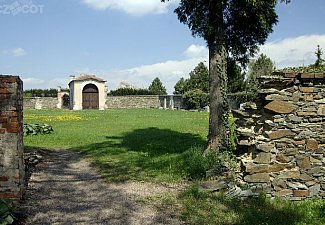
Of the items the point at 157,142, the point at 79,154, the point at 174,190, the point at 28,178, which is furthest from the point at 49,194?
the point at 157,142

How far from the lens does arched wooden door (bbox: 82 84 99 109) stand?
46.3 meters

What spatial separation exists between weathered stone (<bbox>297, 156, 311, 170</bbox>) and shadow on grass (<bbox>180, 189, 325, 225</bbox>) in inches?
26.5

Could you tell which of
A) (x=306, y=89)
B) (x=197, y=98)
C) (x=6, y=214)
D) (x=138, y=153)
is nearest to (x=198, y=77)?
(x=197, y=98)

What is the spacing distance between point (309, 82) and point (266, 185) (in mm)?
2241

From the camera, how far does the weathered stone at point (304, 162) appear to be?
710 centimetres

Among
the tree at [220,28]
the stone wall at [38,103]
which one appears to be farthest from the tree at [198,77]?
the tree at [220,28]

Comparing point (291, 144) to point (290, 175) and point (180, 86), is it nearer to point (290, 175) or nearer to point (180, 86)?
point (290, 175)

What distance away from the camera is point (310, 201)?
6.94 metres

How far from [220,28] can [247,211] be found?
5758 millimetres

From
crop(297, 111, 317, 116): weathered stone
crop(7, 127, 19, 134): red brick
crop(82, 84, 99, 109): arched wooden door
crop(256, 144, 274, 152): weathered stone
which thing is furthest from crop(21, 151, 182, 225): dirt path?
crop(82, 84, 99, 109): arched wooden door

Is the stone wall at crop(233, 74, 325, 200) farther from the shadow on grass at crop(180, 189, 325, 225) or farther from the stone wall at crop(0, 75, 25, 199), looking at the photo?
the stone wall at crop(0, 75, 25, 199)

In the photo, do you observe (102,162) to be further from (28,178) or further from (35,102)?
(35,102)

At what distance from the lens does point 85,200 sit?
6789mm

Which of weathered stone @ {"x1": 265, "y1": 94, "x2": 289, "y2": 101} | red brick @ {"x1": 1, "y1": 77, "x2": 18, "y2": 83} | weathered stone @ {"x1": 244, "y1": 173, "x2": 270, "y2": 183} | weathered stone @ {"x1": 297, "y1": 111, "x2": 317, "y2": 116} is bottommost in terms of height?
weathered stone @ {"x1": 244, "y1": 173, "x2": 270, "y2": 183}
